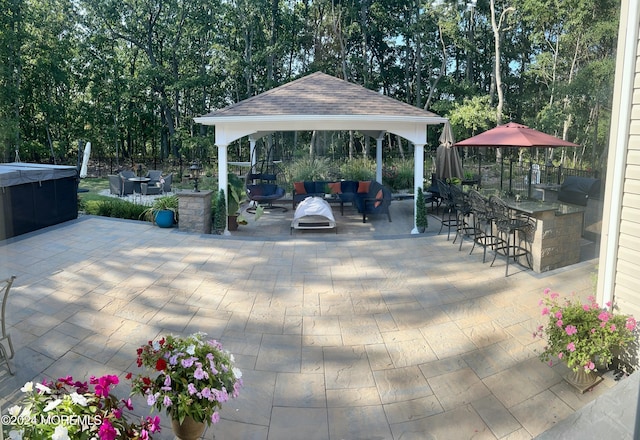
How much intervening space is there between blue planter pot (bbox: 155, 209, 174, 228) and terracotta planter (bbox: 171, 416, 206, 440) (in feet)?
21.9

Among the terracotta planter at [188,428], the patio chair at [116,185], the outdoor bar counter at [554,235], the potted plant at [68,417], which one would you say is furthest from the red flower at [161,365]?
the patio chair at [116,185]

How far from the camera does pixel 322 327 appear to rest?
404 cm

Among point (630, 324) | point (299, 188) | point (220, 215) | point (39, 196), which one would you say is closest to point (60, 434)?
point (630, 324)

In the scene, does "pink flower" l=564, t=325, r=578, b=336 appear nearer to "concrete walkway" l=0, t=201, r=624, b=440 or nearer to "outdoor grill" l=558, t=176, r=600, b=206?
"concrete walkway" l=0, t=201, r=624, b=440

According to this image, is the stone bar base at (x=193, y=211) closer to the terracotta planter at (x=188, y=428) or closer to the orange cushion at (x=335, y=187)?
the orange cushion at (x=335, y=187)

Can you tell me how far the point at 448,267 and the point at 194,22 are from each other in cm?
1981

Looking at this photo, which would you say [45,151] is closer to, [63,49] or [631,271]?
[63,49]

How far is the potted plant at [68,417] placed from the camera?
1.53m

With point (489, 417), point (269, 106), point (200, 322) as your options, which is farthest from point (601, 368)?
point (269, 106)

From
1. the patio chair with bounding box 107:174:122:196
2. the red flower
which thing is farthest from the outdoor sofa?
the red flower

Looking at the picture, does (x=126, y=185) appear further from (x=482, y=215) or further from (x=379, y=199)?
(x=482, y=215)

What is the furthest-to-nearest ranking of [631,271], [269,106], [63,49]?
[63,49] → [269,106] → [631,271]

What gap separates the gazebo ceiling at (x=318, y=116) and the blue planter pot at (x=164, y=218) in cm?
172

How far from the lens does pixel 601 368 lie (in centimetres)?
313
